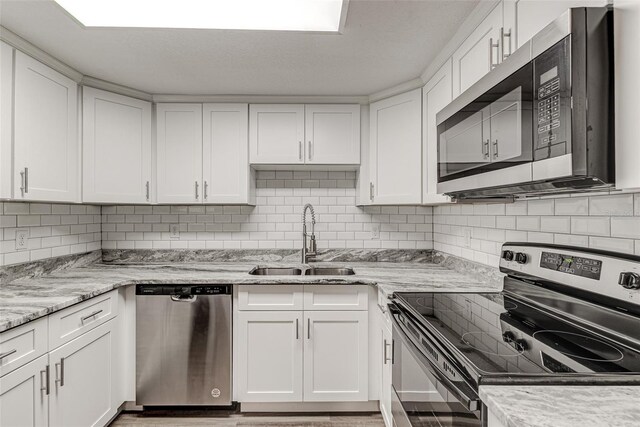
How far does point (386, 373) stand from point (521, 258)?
38.0 inches

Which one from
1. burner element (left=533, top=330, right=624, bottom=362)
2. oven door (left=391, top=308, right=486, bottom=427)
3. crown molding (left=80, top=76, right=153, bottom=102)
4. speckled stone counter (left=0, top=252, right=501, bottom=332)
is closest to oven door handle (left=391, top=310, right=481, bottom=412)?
oven door (left=391, top=308, right=486, bottom=427)

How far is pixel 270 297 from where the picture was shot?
2.33 m

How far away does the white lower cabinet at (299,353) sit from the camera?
7.63 ft

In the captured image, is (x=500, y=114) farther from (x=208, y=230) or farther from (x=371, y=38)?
(x=208, y=230)

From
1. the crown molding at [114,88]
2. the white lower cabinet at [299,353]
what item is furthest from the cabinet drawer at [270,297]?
the crown molding at [114,88]

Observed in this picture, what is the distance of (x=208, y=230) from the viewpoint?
302cm

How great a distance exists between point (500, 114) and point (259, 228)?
2.16 metres

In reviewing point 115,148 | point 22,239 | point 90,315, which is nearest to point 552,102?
point 90,315

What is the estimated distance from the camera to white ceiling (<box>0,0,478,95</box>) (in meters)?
1.66

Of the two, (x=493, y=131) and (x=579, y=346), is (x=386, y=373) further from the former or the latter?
Answer: (x=493, y=131)

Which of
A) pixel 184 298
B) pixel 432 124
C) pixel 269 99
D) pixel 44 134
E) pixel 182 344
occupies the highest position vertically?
pixel 269 99

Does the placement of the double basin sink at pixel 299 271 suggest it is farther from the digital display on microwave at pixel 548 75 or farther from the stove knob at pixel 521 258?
the digital display on microwave at pixel 548 75

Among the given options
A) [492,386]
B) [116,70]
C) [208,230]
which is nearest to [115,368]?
[208,230]

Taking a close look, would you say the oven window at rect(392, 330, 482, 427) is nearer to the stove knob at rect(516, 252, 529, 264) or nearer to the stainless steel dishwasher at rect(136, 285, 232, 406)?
the stove knob at rect(516, 252, 529, 264)
